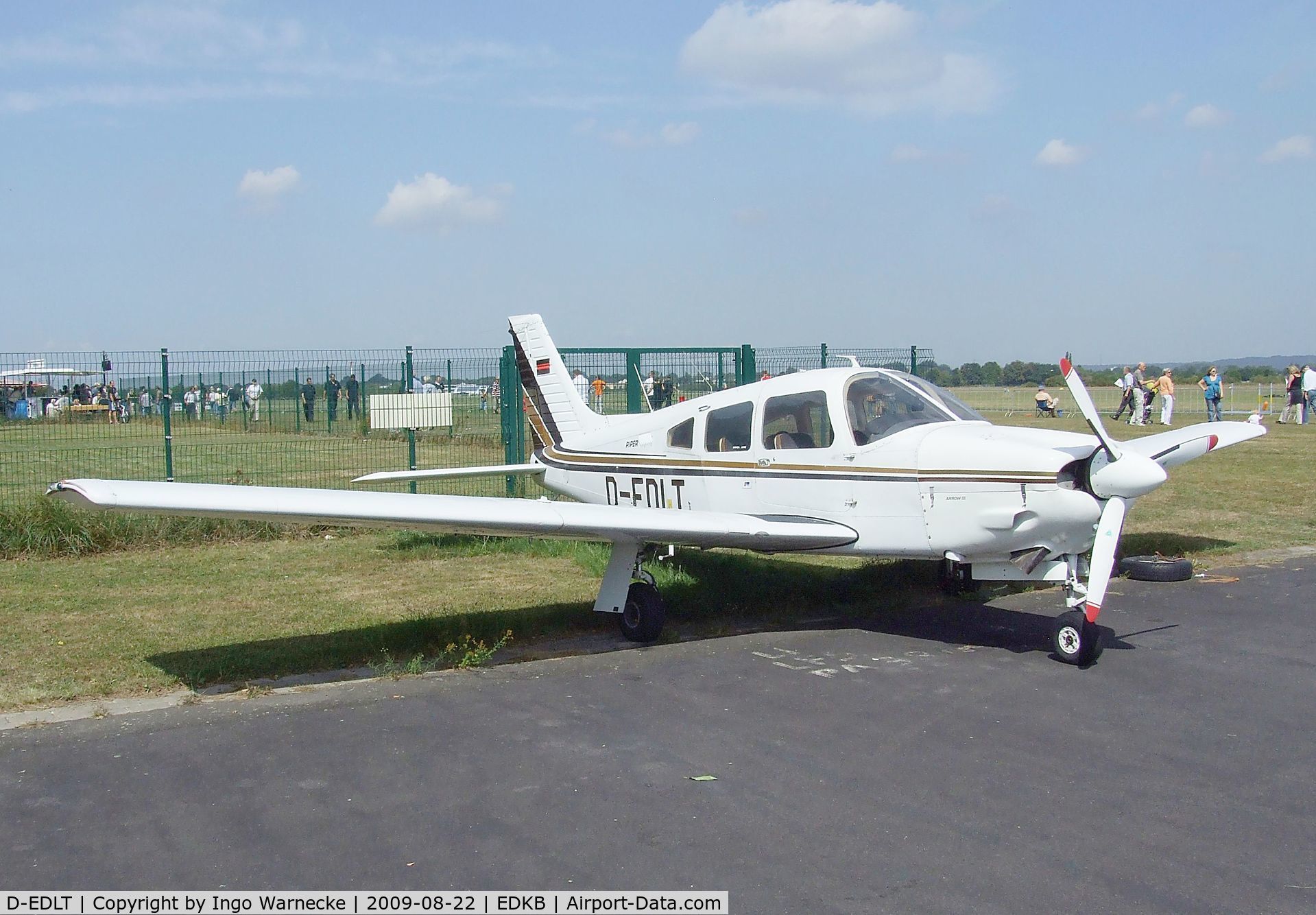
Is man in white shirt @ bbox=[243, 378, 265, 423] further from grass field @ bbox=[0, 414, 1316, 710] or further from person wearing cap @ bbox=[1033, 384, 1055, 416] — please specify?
person wearing cap @ bbox=[1033, 384, 1055, 416]

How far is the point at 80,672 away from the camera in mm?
7094

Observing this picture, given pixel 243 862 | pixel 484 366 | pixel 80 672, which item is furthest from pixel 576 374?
pixel 243 862

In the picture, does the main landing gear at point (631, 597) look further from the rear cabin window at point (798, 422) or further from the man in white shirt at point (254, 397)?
the man in white shirt at point (254, 397)

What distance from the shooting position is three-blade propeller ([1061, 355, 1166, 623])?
6977 mm

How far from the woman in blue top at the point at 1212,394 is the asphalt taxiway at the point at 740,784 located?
22.7 metres

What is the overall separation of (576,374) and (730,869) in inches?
422

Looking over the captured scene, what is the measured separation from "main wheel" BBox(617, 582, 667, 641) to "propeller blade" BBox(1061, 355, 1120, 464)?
3.38 metres

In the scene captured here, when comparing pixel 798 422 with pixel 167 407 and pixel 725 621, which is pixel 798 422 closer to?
pixel 725 621

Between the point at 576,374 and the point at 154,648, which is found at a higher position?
the point at 576,374

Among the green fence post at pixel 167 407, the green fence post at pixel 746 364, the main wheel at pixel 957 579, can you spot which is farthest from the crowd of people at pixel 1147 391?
the green fence post at pixel 167 407

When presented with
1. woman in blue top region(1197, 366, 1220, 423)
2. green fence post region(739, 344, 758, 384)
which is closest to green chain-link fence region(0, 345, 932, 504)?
green fence post region(739, 344, 758, 384)

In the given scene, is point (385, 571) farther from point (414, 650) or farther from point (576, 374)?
point (576, 374)

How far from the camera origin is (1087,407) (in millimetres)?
7352

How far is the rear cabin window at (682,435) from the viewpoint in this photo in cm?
938
